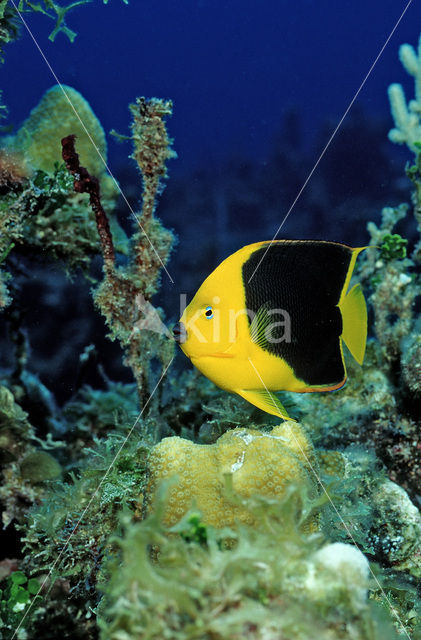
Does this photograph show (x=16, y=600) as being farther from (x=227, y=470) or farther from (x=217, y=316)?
(x=217, y=316)

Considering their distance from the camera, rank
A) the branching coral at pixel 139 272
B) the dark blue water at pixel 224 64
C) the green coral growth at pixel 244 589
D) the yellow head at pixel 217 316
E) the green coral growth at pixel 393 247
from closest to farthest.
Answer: the green coral growth at pixel 244 589 → the yellow head at pixel 217 316 → the branching coral at pixel 139 272 → the green coral growth at pixel 393 247 → the dark blue water at pixel 224 64

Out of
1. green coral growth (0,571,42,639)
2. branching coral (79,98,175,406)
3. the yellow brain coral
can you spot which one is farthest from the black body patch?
green coral growth (0,571,42,639)

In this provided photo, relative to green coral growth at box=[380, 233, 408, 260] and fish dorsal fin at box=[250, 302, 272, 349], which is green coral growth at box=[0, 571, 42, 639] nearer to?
fish dorsal fin at box=[250, 302, 272, 349]

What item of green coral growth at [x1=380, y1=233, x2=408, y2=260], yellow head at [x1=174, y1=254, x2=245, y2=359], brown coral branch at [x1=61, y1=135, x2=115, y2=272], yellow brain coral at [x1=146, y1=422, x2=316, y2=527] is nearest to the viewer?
yellow brain coral at [x1=146, y1=422, x2=316, y2=527]

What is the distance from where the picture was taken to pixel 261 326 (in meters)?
1.69

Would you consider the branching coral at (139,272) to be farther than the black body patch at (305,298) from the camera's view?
Yes

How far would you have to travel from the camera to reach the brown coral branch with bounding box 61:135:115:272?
5.96 ft

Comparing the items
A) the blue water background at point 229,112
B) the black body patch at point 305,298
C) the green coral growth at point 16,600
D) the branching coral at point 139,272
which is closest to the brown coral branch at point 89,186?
the branching coral at point 139,272

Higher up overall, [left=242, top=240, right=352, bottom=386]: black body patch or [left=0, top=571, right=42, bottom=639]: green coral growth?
[left=242, top=240, right=352, bottom=386]: black body patch

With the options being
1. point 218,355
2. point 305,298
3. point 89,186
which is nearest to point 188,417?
point 218,355

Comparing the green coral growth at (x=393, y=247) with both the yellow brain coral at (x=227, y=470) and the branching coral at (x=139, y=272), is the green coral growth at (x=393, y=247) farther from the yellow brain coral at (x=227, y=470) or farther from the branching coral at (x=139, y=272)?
the yellow brain coral at (x=227, y=470)

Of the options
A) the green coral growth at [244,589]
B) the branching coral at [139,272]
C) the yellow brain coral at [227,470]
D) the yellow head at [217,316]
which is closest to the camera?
the green coral growth at [244,589]

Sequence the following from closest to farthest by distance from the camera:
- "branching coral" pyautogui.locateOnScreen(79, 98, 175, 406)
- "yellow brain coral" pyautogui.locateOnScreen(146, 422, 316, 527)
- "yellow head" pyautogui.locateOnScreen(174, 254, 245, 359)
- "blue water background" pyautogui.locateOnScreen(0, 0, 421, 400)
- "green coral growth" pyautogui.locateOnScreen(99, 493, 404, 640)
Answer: "green coral growth" pyautogui.locateOnScreen(99, 493, 404, 640) → "yellow brain coral" pyautogui.locateOnScreen(146, 422, 316, 527) → "yellow head" pyautogui.locateOnScreen(174, 254, 245, 359) → "branching coral" pyautogui.locateOnScreen(79, 98, 175, 406) → "blue water background" pyautogui.locateOnScreen(0, 0, 421, 400)

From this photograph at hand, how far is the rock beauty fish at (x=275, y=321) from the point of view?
1680mm
